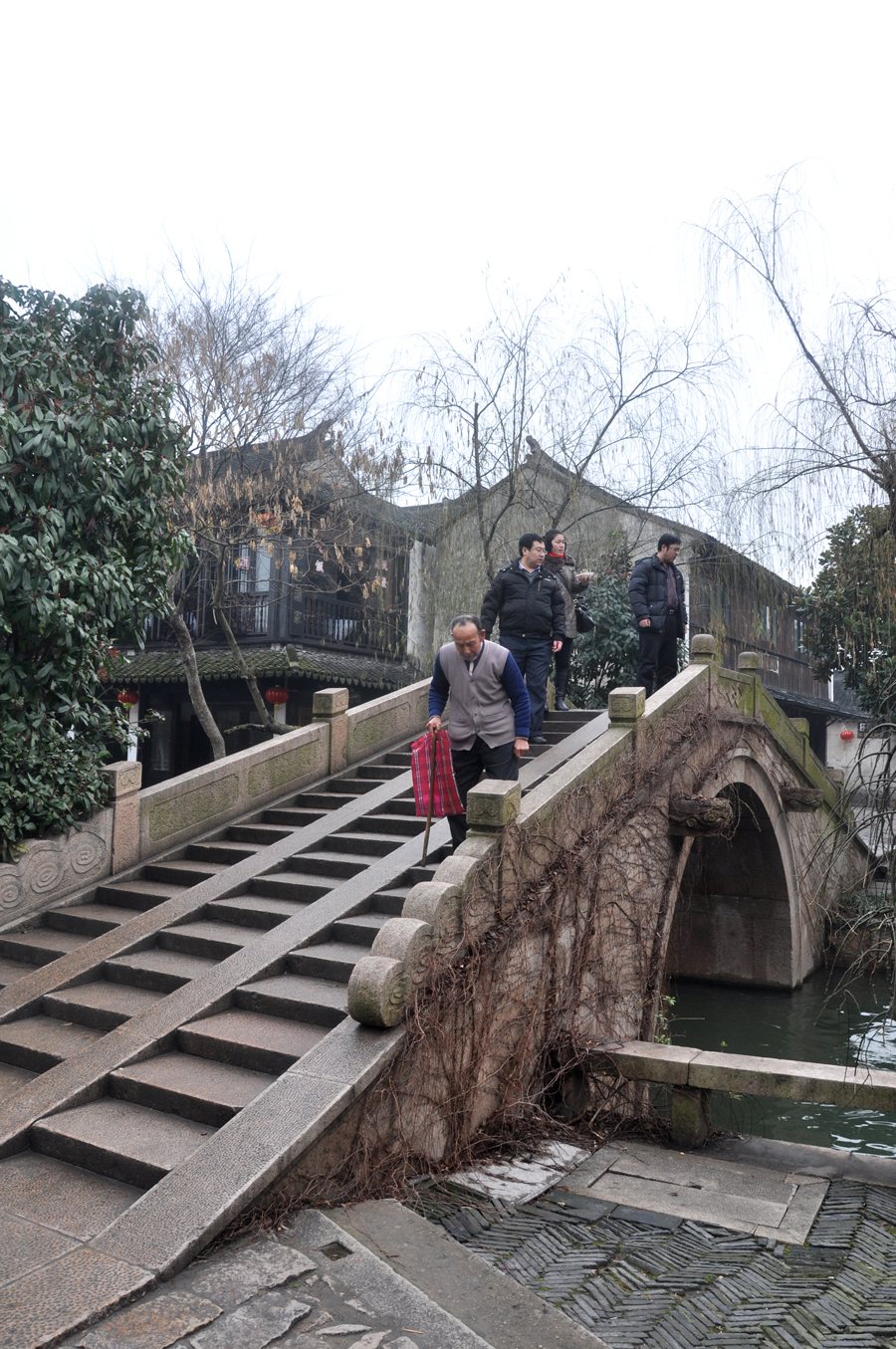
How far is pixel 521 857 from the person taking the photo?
6.14 meters

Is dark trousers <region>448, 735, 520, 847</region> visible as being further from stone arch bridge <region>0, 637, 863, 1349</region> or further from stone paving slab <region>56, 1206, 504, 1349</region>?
stone paving slab <region>56, 1206, 504, 1349</region>

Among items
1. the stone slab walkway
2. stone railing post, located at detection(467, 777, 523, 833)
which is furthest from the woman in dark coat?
the stone slab walkway

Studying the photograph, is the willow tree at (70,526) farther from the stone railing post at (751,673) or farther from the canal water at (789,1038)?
the stone railing post at (751,673)

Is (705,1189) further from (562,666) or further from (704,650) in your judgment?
(704,650)

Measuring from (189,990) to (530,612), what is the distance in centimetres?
411

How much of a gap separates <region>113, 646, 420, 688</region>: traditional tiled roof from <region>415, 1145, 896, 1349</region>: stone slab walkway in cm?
1162

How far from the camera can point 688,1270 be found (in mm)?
4172

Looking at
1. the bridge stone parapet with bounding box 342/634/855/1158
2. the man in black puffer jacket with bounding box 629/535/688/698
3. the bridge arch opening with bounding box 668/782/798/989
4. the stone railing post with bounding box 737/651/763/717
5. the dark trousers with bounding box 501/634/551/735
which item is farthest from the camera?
the bridge arch opening with bounding box 668/782/798/989

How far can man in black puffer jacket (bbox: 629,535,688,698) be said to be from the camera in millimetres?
9508

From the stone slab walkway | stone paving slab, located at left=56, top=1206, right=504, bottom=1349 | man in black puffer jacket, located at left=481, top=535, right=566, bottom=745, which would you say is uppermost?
man in black puffer jacket, located at left=481, top=535, right=566, bottom=745

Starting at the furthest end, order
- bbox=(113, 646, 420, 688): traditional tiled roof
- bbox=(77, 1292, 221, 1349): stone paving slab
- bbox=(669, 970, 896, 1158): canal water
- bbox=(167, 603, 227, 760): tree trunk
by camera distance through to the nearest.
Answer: bbox=(113, 646, 420, 688): traditional tiled roof → bbox=(167, 603, 227, 760): tree trunk → bbox=(669, 970, 896, 1158): canal water → bbox=(77, 1292, 221, 1349): stone paving slab

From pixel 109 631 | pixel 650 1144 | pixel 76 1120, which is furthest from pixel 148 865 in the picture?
pixel 650 1144

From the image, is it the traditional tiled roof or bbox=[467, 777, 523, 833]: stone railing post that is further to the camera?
the traditional tiled roof

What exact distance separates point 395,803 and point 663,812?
251 centimetres
